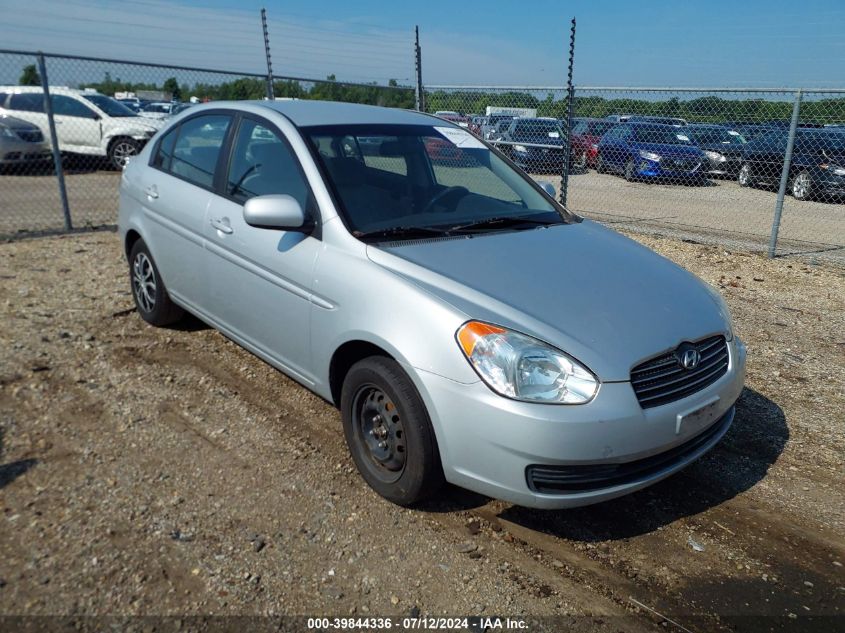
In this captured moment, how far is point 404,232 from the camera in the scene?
3508mm

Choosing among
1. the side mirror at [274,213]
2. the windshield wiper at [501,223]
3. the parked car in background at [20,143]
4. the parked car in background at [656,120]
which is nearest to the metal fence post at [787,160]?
the parked car in background at [656,120]

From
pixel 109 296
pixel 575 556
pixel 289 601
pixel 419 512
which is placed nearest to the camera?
pixel 289 601

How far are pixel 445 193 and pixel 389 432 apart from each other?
5.07ft

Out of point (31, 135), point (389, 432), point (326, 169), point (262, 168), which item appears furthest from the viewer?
point (31, 135)

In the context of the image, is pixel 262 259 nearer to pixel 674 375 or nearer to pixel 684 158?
pixel 674 375

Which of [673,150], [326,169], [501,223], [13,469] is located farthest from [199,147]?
[673,150]

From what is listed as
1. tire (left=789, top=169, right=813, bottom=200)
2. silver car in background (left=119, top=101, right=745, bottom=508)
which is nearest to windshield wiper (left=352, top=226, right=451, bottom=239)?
silver car in background (left=119, top=101, right=745, bottom=508)

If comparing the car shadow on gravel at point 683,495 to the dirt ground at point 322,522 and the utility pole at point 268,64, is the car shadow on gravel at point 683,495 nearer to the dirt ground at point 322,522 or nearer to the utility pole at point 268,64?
the dirt ground at point 322,522

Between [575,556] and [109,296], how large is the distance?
4.75 m

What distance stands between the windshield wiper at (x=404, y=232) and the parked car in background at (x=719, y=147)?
35.4 feet

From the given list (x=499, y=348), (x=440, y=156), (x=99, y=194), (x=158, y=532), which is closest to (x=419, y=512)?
(x=499, y=348)

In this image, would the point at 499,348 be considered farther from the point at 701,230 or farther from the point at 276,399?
the point at 701,230

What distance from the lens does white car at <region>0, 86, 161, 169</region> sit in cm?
1382

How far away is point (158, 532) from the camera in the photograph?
2941mm
